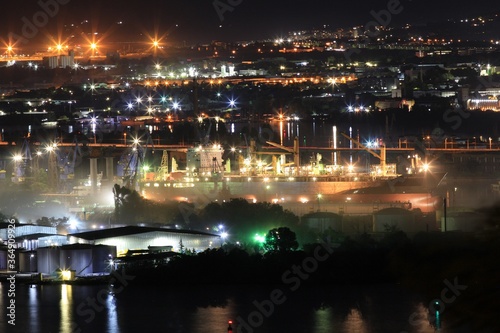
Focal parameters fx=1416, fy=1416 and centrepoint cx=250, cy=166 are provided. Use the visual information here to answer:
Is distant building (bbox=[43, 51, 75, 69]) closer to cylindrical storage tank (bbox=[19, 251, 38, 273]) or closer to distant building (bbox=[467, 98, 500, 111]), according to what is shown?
distant building (bbox=[467, 98, 500, 111])

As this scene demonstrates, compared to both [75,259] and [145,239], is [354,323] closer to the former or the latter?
[75,259]

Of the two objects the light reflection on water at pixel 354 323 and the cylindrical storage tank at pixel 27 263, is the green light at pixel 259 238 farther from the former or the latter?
the light reflection on water at pixel 354 323

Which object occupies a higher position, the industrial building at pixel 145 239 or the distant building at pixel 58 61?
the distant building at pixel 58 61

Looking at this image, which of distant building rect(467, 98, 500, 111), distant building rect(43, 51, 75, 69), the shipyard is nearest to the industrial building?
the shipyard

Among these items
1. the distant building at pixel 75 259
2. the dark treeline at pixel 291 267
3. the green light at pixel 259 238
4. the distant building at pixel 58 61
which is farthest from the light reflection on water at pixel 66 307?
the distant building at pixel 58 61

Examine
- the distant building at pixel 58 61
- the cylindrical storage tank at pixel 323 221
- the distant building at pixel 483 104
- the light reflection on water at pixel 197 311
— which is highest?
the distant building at pixel 58 61
